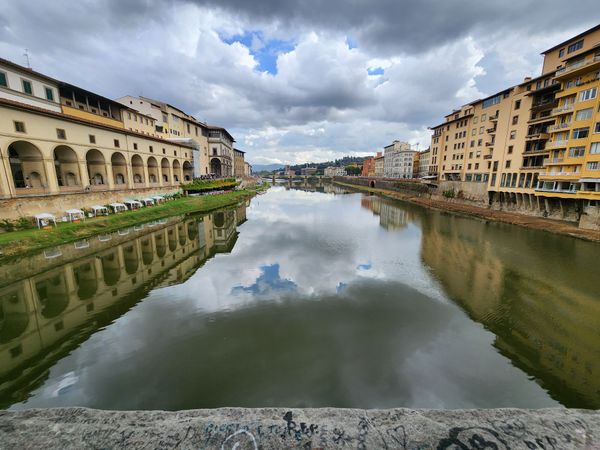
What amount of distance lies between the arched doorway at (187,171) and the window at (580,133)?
6328 centimetres

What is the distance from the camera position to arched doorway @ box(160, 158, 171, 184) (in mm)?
48341

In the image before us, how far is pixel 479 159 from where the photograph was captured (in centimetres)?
4966

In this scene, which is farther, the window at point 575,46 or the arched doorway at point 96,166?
the arched doorway at point 96,166

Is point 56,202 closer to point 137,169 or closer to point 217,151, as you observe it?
point 137,169

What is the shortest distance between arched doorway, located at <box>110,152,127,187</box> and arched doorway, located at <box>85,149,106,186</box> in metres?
2.13

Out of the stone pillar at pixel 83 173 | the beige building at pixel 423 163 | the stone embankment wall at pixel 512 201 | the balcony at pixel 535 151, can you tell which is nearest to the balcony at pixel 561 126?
the balcony at pixel 535 151

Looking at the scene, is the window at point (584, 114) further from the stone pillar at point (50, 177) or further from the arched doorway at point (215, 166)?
the arched doorway at point (215, 166)

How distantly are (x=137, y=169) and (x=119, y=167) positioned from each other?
478cm

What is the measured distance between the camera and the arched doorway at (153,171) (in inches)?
1810

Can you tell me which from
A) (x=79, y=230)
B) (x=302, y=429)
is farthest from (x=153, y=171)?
(x=302, y=429)

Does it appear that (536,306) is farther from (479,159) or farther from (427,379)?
Result: (479,159)

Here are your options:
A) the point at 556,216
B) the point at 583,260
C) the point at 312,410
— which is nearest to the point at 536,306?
the point at 583,260

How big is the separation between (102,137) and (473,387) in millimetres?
43034

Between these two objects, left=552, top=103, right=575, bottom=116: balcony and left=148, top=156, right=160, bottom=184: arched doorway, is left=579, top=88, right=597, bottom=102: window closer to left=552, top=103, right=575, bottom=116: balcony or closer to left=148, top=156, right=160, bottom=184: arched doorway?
left=552, top=103, right=575, bottom=116: balcony
